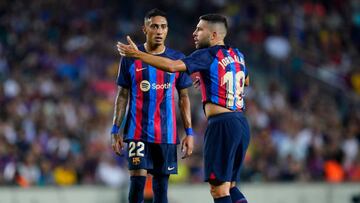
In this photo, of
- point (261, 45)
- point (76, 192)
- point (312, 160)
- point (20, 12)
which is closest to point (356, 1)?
point (261, 45)

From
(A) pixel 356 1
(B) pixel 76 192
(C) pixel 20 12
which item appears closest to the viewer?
(B) pixel 76 192

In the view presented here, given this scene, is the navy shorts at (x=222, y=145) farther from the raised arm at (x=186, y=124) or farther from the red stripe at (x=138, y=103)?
the red stripe at (x=138, y=103)

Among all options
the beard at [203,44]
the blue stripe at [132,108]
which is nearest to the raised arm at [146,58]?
the beard at [203,44]

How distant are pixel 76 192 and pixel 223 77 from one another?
6.42m

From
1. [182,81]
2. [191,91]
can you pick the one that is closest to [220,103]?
[182,81]

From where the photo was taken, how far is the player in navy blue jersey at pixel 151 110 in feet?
36.2

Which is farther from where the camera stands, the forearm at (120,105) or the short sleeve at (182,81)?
the short sleeve at (182,81)

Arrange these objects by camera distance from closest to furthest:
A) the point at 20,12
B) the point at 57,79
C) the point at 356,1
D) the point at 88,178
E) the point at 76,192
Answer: the point at 76,192, the point at 88,178, the point at 57,79, the point at 20,12, the point at 356,1

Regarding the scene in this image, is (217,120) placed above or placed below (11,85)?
below

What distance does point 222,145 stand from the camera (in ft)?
34.2

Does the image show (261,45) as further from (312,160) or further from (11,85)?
(11,85)

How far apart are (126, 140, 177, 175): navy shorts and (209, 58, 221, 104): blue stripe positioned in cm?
98

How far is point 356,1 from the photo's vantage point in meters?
25.3

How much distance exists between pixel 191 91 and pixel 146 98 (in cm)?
981
